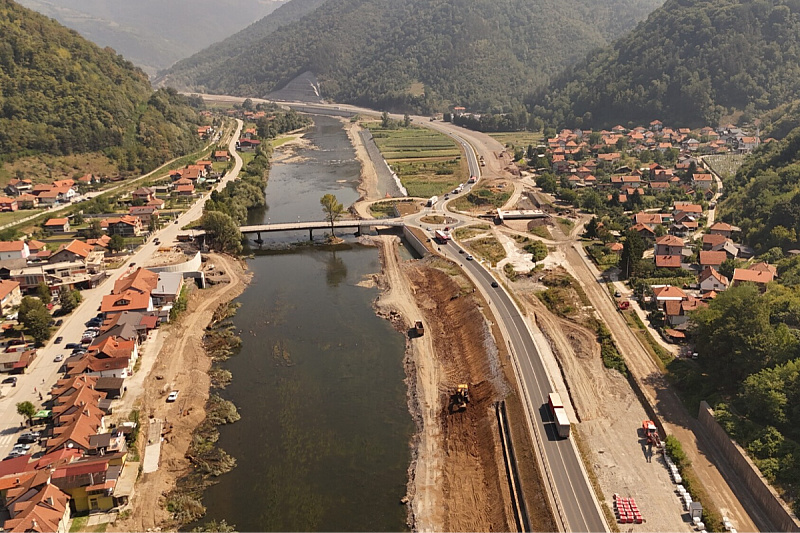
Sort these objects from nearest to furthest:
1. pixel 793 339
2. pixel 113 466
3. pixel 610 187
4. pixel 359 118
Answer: pixel 113 466 → pixel 793 339 → pixel 610 187 → pixel 359 118

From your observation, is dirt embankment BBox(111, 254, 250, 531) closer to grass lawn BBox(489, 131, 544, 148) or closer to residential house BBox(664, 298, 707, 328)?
residential house BBox(664, 298, 707, 328)

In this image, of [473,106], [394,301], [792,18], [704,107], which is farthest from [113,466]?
[473,106]

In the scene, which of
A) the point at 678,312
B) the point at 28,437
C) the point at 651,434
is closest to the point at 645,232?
the point at 678,312

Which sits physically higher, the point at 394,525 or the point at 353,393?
the point at 353,393

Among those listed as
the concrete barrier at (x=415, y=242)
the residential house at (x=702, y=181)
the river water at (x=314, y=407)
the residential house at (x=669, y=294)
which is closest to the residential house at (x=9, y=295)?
the river water at (x=314, y=407)

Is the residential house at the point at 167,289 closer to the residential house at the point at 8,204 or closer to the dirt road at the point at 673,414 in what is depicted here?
the dirt road at the point at 673,414

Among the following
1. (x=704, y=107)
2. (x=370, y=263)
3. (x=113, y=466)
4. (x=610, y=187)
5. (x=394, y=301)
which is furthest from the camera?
(x=704, y=107)

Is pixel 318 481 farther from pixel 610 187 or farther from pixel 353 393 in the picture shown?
pixel 610 187

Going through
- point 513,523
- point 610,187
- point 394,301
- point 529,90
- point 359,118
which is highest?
point 529,90
